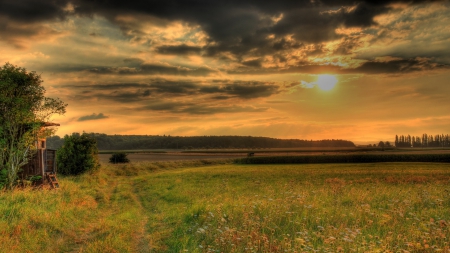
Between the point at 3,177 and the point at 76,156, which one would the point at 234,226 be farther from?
the point at 76,156

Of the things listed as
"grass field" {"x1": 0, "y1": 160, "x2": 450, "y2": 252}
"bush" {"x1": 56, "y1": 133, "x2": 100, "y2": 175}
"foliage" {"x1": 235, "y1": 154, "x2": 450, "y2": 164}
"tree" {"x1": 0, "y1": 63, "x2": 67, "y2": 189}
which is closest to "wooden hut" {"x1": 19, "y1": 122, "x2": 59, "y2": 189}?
"tree" {"x1": 0, "y1": 63, "x2": 67, "y2": 189}

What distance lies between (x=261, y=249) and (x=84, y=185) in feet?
83.8

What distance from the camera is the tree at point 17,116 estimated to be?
2336 centimetres

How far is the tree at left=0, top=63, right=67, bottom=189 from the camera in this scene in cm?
2336

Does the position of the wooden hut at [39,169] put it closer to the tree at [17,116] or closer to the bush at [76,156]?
the tree at [17,116]

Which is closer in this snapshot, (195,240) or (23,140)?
(195,240)

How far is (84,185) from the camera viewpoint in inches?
1198

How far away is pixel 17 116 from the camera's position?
23.5 meters

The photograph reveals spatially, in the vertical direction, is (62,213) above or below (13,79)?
below

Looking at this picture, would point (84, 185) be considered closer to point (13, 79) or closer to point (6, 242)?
point (13, 79)

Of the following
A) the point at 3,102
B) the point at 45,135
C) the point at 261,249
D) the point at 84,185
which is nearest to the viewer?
the point at 261,249

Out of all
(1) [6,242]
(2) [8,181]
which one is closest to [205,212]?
(1) [6,242]

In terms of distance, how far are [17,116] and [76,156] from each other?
14019 mm

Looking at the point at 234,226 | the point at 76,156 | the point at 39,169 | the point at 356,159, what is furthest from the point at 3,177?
the point at 356,159
